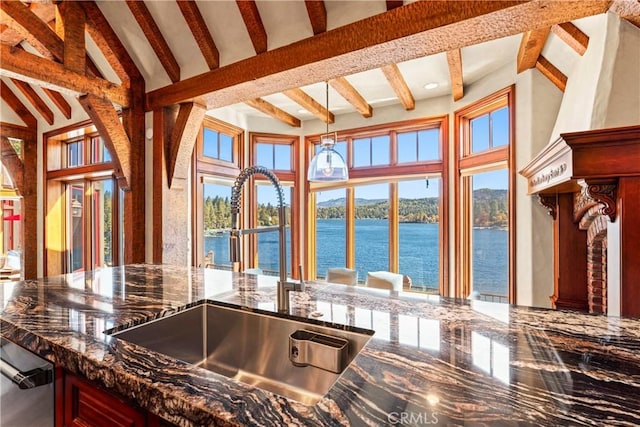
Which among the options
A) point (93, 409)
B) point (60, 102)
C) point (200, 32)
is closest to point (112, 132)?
point (200, 32)

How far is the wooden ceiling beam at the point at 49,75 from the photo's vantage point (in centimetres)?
213

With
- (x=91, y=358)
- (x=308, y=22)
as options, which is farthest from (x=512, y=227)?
(x=91, y=358)

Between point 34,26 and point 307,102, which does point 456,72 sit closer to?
point 307,102

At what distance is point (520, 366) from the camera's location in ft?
2.41

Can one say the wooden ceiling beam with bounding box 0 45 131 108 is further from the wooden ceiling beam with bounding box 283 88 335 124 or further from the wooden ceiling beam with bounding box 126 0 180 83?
the wooden ceiling beam with bounding box 283 88 335 124

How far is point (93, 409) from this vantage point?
32.6 inches

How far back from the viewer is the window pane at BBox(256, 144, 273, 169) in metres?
4.75

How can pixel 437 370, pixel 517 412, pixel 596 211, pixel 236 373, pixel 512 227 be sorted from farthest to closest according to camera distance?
pixel 512 227 < pixel 596 211 < pixel 236 373 < pixel 437 370 < pixel 517 412

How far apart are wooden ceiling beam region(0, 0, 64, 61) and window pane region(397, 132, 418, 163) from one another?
12.0 feet

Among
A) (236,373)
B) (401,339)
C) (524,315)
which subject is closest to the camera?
(401,339)

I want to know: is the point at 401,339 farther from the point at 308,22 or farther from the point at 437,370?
the point at 308,22

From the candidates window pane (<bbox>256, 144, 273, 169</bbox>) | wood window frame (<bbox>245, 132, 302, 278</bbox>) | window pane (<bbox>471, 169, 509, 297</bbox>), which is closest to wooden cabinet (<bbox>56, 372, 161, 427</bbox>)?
window pane (<bbox>471, 169, 509, 297</bbox>)

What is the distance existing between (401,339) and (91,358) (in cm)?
83

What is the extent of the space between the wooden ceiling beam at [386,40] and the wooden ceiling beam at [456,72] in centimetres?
68
